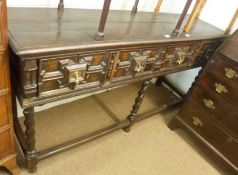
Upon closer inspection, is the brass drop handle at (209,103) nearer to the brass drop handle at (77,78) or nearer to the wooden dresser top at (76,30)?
the wooden dresser top at (76,30)

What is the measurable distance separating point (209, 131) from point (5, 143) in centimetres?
145

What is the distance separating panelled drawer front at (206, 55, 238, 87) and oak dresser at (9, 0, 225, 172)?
0.50 feet

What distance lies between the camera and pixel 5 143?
1.16 m

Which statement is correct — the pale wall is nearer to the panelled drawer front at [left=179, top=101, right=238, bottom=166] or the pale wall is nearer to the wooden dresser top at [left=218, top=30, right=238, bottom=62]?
the wooden dresser top at [left=218, top=30, right=238, bottom=62]

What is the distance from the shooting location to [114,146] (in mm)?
1718

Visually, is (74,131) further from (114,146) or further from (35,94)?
(35,94)

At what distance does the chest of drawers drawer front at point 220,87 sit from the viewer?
5.17 feet

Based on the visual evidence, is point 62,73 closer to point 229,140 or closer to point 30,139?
point 30,139

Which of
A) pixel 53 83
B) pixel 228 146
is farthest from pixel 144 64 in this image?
pixel 228 146

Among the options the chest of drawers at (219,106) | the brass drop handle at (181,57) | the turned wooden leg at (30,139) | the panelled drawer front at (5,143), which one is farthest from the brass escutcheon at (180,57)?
the panelled drawer front at (5,143)

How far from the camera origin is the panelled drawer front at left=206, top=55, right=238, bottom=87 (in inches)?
60.9

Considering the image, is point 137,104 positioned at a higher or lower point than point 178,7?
lower

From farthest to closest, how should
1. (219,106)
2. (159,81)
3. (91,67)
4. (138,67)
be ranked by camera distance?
(159,81) → (219,106) → (138,67) → (91,67)

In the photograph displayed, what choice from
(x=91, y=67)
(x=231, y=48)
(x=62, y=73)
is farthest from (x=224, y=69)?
(x=62, y=73)
